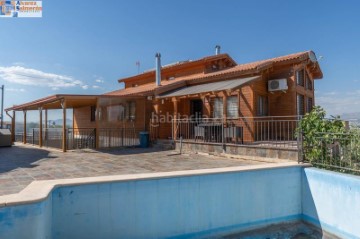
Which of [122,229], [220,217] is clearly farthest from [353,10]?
[122,229]

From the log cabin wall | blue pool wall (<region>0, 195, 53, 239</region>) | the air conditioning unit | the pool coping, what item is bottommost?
blue pool wall (<region>0, 195, 53, 239</region>)

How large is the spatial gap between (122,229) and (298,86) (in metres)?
14.7

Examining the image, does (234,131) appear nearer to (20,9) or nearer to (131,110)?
(131,110)

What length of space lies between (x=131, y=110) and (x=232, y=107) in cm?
824

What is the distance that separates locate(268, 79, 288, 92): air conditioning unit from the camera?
15.2 m

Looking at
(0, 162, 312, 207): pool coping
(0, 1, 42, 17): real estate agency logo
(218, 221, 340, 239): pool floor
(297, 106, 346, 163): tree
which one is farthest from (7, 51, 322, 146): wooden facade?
(218, 221, 340, 239): pool floor

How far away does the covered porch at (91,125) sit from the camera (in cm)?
1527

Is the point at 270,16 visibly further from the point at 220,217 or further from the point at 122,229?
the point at 122,229

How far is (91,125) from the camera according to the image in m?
24.9

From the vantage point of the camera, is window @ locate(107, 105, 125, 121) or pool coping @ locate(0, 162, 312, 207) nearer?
pool coping @ locate(0, 162, 312, 207)

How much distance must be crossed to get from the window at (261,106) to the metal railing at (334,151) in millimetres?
7157

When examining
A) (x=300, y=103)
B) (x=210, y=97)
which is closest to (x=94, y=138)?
(x=210, y=97)

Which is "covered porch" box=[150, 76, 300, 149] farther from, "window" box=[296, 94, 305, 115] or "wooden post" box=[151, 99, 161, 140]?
"window" box=[296, 94, 305, 115]

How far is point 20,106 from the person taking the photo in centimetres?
2059
